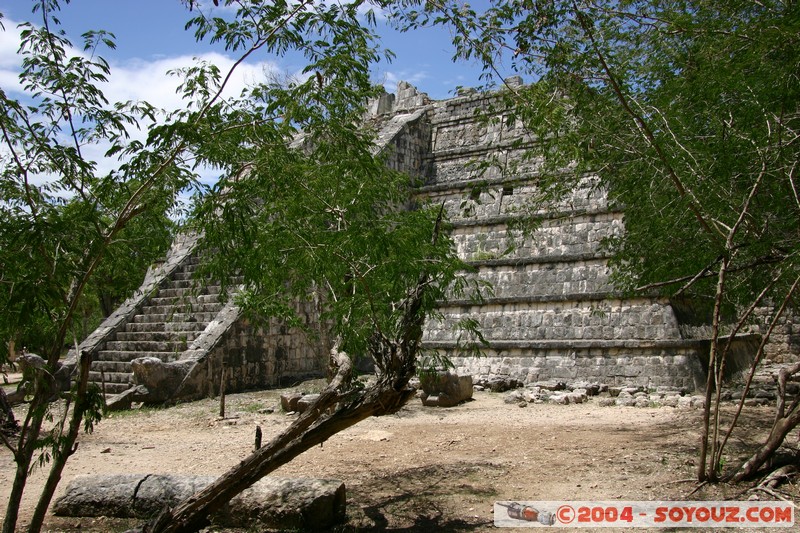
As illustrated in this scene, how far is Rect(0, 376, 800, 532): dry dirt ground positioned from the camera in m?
5.26

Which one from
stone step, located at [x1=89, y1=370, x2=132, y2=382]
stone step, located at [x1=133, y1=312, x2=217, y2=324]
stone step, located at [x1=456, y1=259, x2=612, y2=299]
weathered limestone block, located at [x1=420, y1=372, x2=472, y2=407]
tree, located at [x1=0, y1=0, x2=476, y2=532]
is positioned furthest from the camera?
stone step, located at [x1=133, y1=312, x2=217, y2=324]

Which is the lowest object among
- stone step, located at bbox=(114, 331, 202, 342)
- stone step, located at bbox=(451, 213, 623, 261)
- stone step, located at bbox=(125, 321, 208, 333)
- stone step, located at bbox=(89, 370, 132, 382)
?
stone step, located at bbox=(89, 370, 132, 382)

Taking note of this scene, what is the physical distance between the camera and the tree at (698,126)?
5.23 metres

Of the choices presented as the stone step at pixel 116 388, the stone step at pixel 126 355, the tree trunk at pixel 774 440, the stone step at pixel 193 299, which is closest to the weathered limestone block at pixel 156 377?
the stone step at pixel 116 388

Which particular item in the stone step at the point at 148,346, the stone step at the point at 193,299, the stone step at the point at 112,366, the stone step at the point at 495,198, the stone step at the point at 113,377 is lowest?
the stone step at the point at 113,377

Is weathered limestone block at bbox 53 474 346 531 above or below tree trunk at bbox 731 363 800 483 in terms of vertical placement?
below

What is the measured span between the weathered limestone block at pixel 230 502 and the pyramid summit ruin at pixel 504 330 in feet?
13.9

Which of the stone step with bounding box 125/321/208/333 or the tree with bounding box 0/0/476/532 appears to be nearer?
the tree with bounding box 0/0/476/532

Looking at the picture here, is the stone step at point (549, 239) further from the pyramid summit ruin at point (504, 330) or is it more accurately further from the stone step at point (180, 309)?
the stone step at point (180, 309)

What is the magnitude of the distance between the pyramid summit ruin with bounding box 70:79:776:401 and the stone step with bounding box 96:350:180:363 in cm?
2

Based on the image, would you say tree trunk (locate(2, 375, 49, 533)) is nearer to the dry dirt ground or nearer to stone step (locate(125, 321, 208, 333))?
the dry dirt ground

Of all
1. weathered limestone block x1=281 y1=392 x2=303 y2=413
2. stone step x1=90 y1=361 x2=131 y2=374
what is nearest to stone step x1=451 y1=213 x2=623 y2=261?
weathered limestone block x1=281 y1=392 x2=303 y2=413

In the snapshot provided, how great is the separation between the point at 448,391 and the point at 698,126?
16.1 feet

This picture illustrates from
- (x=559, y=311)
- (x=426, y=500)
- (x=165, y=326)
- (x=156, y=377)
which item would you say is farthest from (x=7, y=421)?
(x=559, y=311)
